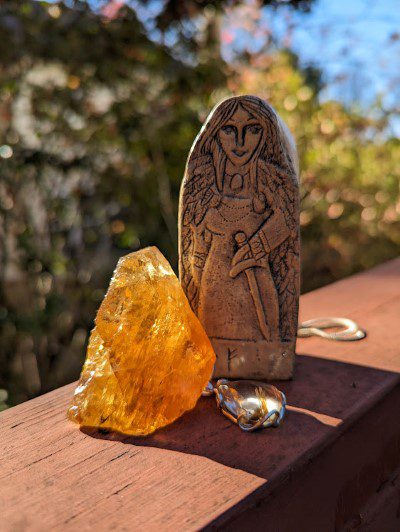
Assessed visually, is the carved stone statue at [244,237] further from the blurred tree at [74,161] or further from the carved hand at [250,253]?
the blurred tree at [74,161]

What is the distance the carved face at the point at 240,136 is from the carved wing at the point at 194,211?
0.05 meters

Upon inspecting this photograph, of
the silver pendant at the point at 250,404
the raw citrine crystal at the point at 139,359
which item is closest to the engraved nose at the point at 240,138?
the raw citrine crystal at the point at 139,359

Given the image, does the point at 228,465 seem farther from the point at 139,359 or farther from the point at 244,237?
the point at 244,237

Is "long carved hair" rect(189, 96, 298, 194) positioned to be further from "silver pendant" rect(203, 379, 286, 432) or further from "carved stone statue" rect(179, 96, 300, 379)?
"silver pendant" rect(203, 379, 286, 432)

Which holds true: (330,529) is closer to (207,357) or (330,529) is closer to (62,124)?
(207,357)

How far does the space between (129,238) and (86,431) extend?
1.59 m

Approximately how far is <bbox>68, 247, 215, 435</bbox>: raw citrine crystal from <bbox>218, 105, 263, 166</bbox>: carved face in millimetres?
305

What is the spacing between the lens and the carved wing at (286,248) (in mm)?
1207

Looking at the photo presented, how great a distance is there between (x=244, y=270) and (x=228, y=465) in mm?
445

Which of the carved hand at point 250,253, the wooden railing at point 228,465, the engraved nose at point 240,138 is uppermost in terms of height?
the engraved nose at point 240,138

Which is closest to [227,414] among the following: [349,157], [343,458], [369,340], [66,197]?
[343,458]

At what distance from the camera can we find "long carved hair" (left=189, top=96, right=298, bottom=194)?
1.19 meters

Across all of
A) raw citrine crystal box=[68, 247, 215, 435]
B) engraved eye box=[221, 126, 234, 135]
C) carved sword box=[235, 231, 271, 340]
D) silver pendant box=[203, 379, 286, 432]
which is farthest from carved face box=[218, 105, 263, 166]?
→ silver pendant box=[203, 379, 286, 432]

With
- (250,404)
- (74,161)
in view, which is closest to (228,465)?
(250,404)
